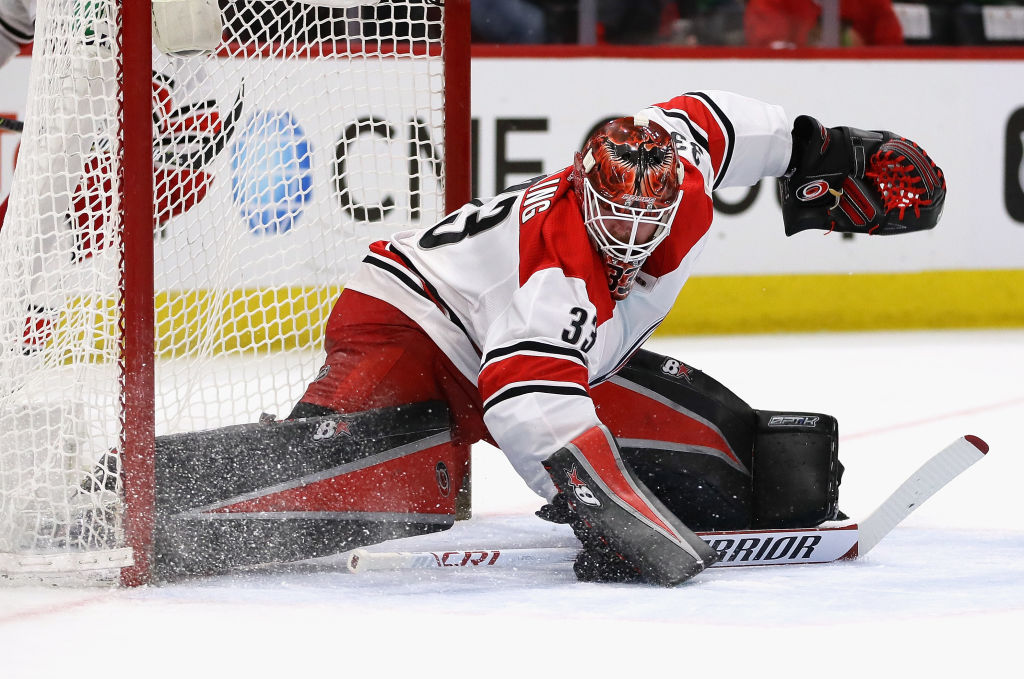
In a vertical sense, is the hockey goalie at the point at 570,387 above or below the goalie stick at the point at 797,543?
above

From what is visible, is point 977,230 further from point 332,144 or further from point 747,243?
point 332,144

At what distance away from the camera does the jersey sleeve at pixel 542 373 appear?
2.23 meters

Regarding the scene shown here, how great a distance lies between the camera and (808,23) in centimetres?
573

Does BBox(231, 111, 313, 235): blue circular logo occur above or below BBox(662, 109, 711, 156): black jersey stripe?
below

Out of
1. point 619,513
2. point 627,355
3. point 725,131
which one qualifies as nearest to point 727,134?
point 725,131

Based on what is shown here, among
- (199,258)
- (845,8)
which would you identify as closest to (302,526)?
(199,258)

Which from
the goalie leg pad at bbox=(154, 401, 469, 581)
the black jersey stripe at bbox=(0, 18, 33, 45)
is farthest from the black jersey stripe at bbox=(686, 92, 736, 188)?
the black jersey stripe at bbox=(0, 18, 33, 45)

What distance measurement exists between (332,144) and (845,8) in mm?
2916

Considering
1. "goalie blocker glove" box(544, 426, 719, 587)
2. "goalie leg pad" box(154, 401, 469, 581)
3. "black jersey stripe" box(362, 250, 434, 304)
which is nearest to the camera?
"goalie blocker glove" box(544, 426, 719, 587)

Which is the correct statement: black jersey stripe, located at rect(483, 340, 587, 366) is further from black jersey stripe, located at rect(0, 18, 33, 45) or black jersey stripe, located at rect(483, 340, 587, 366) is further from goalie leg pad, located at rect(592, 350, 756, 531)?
black jersey stripe, located at rect(0, 18, 33, 45)

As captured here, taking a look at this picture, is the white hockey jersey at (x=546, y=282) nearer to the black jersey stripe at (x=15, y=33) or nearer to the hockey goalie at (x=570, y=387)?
the hockey goalie at (x=570, y=387)

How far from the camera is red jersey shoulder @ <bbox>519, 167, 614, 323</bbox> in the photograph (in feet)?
7.52

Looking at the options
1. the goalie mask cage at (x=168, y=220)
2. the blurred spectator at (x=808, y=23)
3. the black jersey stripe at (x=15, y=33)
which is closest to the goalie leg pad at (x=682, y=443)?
the goalie mask cage at (x=168, y=220)

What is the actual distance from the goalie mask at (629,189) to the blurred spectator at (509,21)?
10.6ft
